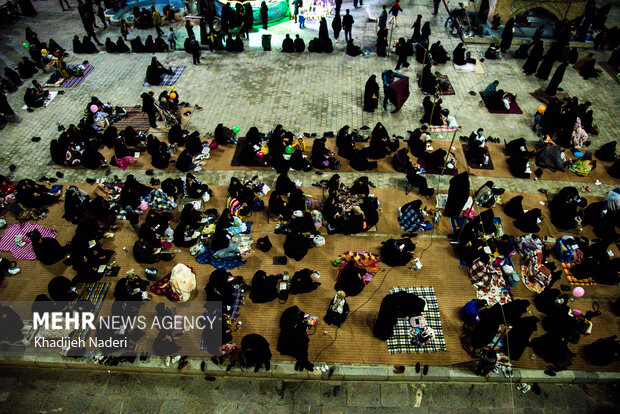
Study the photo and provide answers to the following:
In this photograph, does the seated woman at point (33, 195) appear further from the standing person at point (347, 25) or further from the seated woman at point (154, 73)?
the standing person at point (347, 25)

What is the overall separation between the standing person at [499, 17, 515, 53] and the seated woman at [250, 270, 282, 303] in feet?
56.1

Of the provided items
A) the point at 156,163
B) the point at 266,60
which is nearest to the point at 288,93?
the point at 266,60

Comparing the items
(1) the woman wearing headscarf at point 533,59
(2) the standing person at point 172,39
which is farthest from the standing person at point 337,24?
(1) the woman wearing headscarf at point 533,59

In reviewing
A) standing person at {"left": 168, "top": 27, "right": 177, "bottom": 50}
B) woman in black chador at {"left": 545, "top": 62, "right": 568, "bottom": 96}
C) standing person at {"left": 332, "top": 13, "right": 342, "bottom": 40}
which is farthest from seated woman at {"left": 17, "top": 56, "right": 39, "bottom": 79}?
woman in black chador at {"left": 545, "top": 62, "right": 568, "bottom": 96}

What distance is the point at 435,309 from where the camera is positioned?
970 cm

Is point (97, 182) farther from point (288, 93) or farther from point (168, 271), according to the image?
point (288, 93)

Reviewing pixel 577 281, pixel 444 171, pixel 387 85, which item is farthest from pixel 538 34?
pixel 577 281

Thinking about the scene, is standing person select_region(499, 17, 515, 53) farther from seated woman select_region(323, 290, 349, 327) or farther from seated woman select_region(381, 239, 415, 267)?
seated woman select_region(323, 290, 349, 327)

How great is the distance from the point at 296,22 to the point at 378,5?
5.68 m

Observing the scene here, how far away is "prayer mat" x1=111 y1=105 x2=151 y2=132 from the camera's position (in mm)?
15263

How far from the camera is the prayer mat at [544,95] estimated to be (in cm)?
1634

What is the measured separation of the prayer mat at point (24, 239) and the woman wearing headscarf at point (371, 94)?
39.2 feet

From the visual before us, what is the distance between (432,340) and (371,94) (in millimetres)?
9924

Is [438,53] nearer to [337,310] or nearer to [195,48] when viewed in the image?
[195,48]
